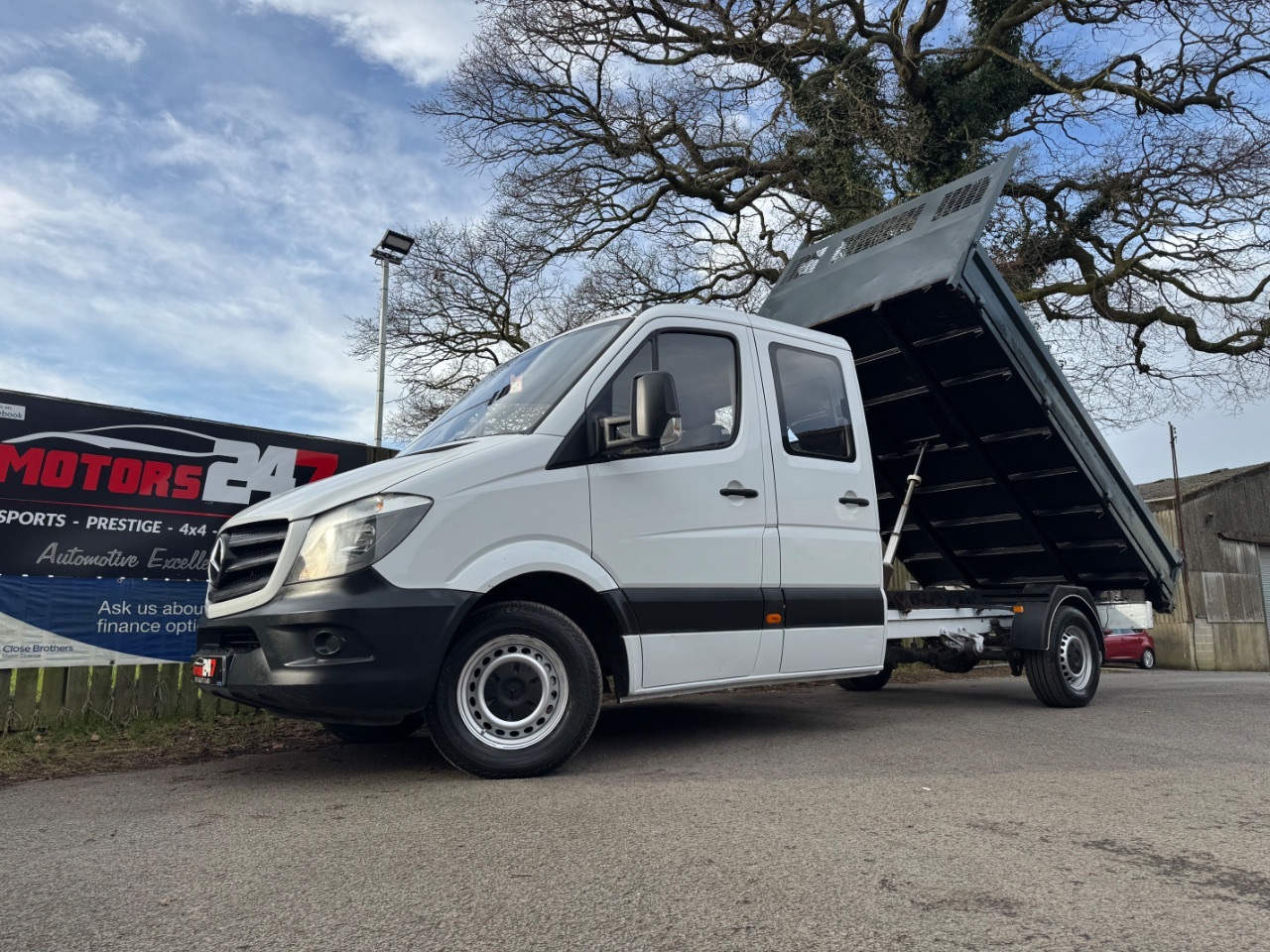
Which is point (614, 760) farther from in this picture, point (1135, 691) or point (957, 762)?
point (1135, 691)

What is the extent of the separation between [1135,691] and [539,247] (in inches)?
471

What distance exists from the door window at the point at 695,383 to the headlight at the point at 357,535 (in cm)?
121

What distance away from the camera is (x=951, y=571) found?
8.43 m

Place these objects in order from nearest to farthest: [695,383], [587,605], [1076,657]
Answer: [587,605] < [695,383] < [1076,657]

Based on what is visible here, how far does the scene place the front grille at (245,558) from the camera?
434 cm

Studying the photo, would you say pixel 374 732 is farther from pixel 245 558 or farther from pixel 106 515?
pixel 106 515

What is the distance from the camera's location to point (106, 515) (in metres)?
6.62

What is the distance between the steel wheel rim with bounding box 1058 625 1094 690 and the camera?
7.26m

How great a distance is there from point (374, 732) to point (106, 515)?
107 inches

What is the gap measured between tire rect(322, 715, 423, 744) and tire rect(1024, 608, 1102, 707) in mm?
4685

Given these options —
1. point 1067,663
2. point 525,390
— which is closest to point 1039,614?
point 1067,663

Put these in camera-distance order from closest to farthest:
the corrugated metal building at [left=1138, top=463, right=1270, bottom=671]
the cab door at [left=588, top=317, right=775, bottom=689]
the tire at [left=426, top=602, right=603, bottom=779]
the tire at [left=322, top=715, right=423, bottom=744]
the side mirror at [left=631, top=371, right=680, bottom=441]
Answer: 1. the tire at [left=426, top=602, right=603, bottom=779]
2. the side mirror at [left=631, top=371, right=680, bottom=441]
3. the cab door at [left=588, top=317, right=775, bottom=689]
4. the tire at [left=322, top=715, right=423, bottom=744]
5. the corrugated metal building at [left=1138, top=463, right=1270, bottom=671]

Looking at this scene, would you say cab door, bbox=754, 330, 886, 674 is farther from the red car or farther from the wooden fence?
the red car

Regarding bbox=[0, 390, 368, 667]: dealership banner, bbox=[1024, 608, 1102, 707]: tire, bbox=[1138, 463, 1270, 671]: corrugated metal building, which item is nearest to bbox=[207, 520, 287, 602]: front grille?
bbox=[0, 390, 368, 667]: dealership banner
